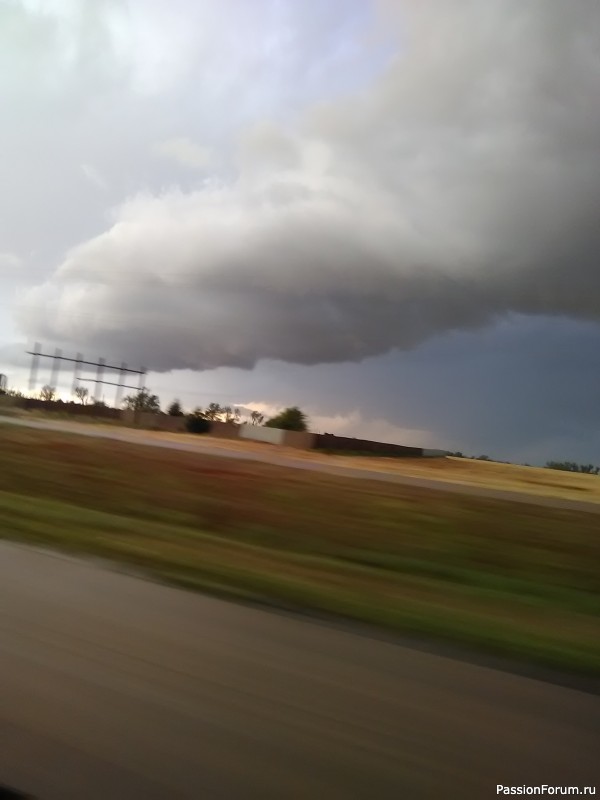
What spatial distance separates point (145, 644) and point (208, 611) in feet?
3.48

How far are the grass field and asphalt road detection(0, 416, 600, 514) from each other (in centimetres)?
50

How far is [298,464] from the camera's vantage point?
16953 millimetres

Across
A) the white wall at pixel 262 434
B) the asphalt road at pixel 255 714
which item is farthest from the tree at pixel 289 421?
the asphalt road at pixel 255 714

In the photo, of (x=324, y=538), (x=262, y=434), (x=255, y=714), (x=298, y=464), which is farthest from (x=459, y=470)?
(x=255, y=714)

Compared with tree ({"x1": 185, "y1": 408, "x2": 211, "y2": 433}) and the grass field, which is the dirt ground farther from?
the grass field

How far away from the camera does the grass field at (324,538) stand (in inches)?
273

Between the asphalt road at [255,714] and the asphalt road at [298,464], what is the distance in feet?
31.5

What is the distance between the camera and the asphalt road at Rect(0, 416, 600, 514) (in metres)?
14.7

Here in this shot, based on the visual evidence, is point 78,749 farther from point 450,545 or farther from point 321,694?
point 450,545

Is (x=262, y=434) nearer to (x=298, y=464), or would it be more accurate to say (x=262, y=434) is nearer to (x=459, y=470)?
(x=298, y=464)

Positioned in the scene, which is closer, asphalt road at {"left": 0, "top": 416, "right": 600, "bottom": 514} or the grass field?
the grass field

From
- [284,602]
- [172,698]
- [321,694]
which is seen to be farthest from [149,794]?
[284,602]

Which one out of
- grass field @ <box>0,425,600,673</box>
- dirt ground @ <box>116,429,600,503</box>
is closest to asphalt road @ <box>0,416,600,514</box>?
dirt ground @ <box>116,429,600,503</box>

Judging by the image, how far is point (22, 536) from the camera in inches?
362
